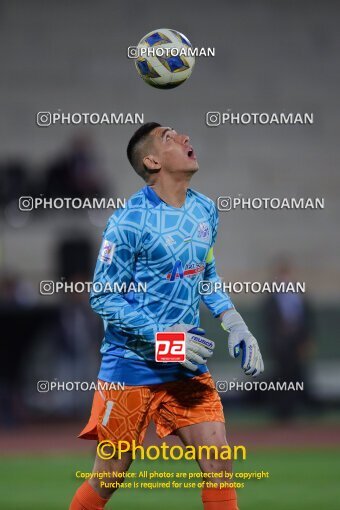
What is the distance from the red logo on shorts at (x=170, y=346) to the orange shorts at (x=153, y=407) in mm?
185

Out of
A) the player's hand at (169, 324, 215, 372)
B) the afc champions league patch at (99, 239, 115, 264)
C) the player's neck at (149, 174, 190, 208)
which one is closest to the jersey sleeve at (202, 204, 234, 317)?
the player's neck at (149, 174, 190, 208)

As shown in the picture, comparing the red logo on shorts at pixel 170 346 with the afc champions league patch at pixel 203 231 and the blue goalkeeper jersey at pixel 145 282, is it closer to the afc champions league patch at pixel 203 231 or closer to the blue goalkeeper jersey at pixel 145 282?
the blue goalkeeper jersey at pixel 145 282

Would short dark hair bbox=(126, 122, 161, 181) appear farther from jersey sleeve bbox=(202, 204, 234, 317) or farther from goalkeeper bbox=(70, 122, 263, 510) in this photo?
jersey sleeve bbox=(202, 204, 234, 317)

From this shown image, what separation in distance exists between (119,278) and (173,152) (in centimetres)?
67

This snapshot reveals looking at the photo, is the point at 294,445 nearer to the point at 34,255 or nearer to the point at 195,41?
the point at 34,255

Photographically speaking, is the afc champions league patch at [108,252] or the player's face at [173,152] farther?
the player's face at [173,152]

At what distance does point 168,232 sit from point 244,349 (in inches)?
24.6

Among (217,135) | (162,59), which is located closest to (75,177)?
(217,135)

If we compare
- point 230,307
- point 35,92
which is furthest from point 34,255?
point 230,307

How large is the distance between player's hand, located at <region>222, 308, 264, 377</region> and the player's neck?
1.92 feet

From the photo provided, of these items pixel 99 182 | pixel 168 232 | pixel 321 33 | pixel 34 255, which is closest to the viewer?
pixel 168 232

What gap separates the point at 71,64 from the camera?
15.3 meters

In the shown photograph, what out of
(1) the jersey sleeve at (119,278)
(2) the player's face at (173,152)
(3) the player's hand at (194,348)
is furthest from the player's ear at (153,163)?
(3) the player's hand at (194,348)

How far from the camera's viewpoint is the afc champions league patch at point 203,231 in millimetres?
4742
